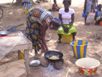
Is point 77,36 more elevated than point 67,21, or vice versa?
point 67,21

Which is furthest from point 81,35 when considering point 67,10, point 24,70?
point 24,70

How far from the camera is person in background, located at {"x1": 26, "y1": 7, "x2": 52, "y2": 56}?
6117 mm

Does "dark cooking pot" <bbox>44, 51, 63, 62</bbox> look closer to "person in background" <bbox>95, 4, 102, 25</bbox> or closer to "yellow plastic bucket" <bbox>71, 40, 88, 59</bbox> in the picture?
"yellow plastic bucket" <bbox>71, 40, 88, 59</bbox>

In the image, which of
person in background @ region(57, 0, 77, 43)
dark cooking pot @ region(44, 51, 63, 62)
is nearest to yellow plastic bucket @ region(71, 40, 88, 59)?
dark cooking pot @ region(44, 51, 63, 62)

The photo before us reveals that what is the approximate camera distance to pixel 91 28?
30.6 feet

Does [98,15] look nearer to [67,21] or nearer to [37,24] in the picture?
[67,21]

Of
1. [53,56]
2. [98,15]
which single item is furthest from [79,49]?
[98,15]

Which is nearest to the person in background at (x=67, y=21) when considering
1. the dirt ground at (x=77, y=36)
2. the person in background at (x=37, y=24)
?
the dirt ground at (x=77, y=36)

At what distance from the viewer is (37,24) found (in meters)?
6.25

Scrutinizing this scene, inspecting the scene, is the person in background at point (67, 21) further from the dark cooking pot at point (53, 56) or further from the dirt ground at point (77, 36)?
the dark cooking pot at point (53, 56)

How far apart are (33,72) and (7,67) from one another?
0.58m

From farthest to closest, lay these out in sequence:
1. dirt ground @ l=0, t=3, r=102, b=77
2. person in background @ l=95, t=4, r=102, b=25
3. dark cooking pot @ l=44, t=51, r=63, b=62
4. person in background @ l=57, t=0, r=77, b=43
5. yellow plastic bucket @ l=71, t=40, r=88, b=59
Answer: person in background @ l=95, t=4, r=102, b=25
person in background @ l=57, t=0, r=77, b=43
dirt ground @ l=0, t=3, r=102, b=77
yellow plastic bucket @ l=71, t=40, r=88, b=59
dark cooking pot @ l=44, t=51, r=63, b=62

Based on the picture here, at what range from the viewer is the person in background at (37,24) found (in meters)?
6.12

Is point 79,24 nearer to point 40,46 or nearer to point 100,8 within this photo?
point 100,8
